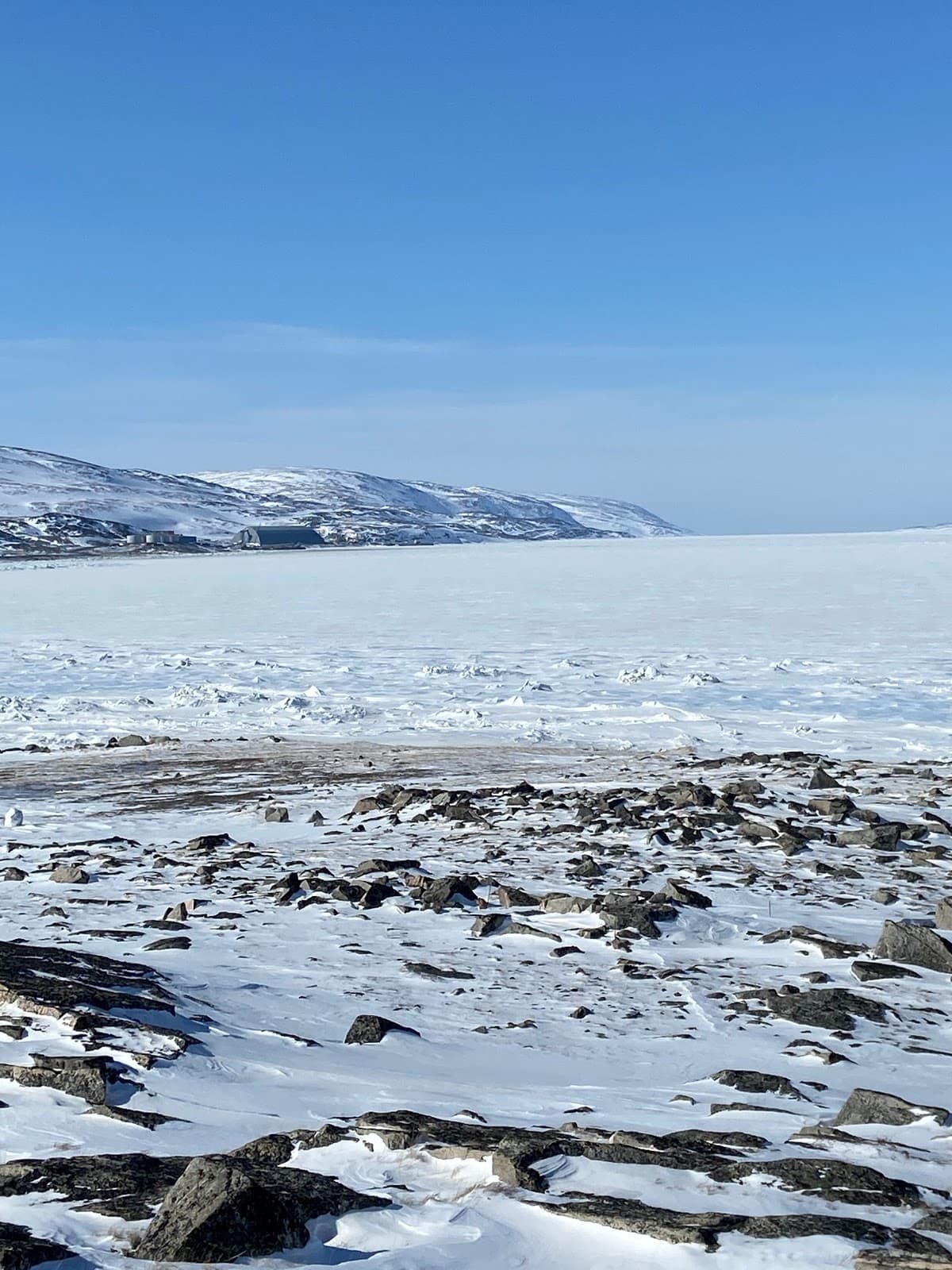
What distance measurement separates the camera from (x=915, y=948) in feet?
22.5

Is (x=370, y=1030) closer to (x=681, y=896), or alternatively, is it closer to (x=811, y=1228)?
(x=811, y=1228)

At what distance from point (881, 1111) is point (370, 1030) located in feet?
7.47

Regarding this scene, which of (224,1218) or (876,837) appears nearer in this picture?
(224,1218)

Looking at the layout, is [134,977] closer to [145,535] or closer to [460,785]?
[460,785]

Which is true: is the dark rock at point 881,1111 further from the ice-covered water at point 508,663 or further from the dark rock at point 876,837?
the ice-covered water at point 508,663

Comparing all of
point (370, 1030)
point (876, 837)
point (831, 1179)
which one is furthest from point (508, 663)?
point (831, 1179)

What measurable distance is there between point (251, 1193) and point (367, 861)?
5.79 meters

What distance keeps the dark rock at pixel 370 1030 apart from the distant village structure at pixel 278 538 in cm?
13015

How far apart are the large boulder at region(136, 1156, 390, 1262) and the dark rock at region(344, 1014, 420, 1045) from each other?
1.99 m

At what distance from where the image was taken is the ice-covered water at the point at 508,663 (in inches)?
661

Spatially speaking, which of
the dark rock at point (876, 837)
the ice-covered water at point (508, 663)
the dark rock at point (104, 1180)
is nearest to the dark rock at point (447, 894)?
the dark rock at point (876, 837)

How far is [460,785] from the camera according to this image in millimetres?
12789

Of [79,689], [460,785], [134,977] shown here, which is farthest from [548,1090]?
[79,689]

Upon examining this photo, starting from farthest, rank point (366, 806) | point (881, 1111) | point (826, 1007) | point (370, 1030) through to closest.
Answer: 1. point (366, 806)
2. point (826, 1007)
3. point (370, 1030)
4. point (881, 1111)
